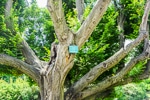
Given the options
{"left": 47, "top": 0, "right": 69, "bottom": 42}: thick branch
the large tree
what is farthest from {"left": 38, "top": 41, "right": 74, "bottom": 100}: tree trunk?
{"left": 47, "top": 0, "right": 69, "bottom": 42}: thick branch

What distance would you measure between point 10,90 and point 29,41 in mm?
3704

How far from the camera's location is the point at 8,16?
4.94m

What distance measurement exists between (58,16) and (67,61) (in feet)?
2.48

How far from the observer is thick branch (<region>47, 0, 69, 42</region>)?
3.49m

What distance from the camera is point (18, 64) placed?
4570 mm

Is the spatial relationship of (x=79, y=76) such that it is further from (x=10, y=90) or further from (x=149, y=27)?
(x=10, y=90)

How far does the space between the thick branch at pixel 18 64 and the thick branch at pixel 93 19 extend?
110 cm

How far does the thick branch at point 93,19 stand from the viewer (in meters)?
3.86

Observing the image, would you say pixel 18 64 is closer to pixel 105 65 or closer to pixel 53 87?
pixel 53 87

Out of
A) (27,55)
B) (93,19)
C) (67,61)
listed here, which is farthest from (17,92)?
(93,19)

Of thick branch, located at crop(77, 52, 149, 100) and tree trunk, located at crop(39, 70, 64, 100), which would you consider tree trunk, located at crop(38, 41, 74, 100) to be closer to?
tree trunk, located at crop(39, 70, 64, 100)

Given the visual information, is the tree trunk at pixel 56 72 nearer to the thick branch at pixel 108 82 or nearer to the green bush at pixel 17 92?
the thick branch at pixel 108 82

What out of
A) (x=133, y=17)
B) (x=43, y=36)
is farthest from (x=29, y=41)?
(x=133, y=17)

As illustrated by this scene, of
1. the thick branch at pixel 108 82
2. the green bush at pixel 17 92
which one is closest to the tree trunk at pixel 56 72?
the thick branch at pixel 108 82
